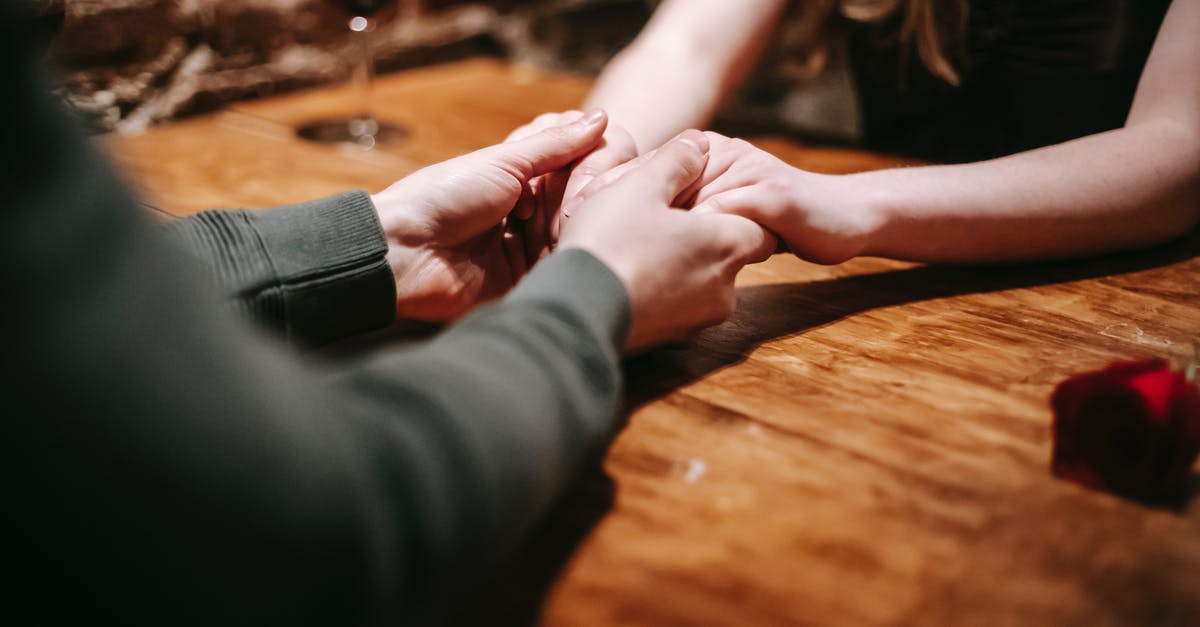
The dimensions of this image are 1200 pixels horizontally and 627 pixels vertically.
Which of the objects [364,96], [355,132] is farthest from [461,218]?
[364,96]

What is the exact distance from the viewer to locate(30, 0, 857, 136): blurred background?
1.65 meters

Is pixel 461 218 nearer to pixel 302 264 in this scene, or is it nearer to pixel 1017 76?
pixel 302 264

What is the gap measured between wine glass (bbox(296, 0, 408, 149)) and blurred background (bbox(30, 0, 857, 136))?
0.03 meters

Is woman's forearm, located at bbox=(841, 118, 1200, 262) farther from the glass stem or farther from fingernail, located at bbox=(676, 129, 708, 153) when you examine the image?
the glass stem

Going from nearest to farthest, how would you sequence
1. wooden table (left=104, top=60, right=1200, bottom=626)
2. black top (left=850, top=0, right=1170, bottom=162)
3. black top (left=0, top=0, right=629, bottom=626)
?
black top (left=0, top=0, right=629, bottom=626) → wooden table (left=104, top=60, right=1200, bottom=626) → black top (left=850, top=0, right=1170, bottom=162)

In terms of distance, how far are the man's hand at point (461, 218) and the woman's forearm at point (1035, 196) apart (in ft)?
1.07

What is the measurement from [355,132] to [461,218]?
86 centimetres

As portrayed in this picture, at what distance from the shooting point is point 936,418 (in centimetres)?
73

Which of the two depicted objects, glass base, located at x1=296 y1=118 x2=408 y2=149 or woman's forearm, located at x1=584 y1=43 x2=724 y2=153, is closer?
woman's forearm, located at x1=584 y1=43 x2=724 y2=153

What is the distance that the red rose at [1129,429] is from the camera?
59 centimetres

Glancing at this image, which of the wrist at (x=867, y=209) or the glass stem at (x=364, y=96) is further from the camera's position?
the glass stem at (x=364, y=96)

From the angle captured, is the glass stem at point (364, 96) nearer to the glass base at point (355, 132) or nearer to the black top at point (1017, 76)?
the glass base at point (355, 132)

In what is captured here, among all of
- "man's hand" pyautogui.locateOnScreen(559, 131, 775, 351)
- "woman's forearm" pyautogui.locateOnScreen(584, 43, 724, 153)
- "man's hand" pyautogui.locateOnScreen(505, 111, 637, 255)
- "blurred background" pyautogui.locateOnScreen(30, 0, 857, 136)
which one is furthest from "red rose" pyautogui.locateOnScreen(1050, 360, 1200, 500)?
"blurred background" pyautogui.locateOnScreen(30, 0, 857, 136)

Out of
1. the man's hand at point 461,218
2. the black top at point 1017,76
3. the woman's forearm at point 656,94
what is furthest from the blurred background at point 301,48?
the man's hand at point 461,218
